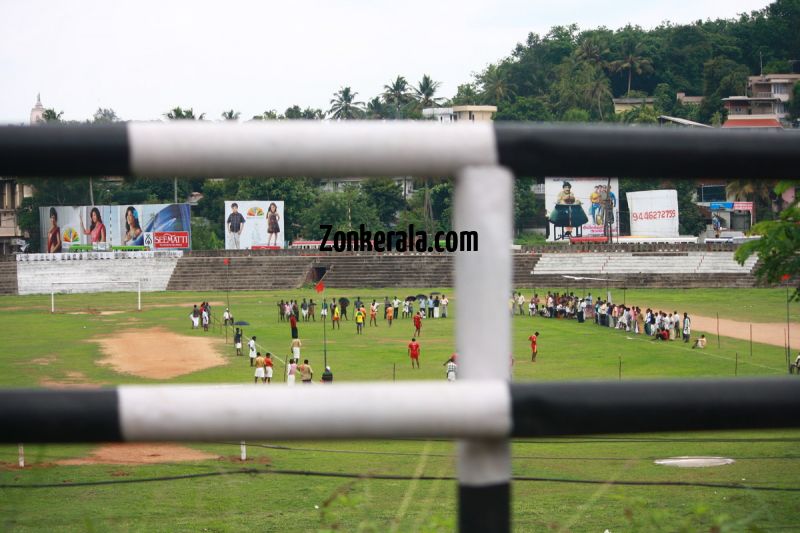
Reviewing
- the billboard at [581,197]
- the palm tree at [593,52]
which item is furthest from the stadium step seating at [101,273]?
the palm tree at [593,52]

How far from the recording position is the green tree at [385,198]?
63.1 inches

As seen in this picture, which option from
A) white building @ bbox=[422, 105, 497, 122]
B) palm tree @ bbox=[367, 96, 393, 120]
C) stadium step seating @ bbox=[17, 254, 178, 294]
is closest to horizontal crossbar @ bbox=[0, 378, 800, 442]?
white building @ bbox=[422, 105, 497, 122]

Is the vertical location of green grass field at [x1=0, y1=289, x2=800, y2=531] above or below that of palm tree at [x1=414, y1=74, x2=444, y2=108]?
below

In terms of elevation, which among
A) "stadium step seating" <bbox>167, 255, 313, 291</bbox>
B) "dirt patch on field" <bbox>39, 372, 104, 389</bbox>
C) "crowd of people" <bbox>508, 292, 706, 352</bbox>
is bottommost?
"crowd of people" <bbox>508, 292, 706, 352</bbox>

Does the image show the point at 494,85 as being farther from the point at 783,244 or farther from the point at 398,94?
the point at 783,244

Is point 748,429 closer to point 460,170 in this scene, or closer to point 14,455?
point 460,170

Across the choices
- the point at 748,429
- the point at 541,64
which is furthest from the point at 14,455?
the point at 541,64

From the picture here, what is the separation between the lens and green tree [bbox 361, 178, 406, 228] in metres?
1.60

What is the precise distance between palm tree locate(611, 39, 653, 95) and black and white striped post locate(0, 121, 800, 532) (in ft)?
311

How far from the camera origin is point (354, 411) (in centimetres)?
116

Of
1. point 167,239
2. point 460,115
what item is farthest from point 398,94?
point 460,115

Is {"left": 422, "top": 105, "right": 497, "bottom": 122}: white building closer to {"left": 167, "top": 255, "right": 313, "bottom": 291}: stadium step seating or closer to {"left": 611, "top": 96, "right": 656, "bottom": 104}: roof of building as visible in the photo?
{"left": 167, "top": 255, "right": 313, "bottom": 291}: stadium step seating

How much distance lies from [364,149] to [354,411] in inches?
12.9

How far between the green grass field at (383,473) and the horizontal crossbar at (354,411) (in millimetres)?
47
